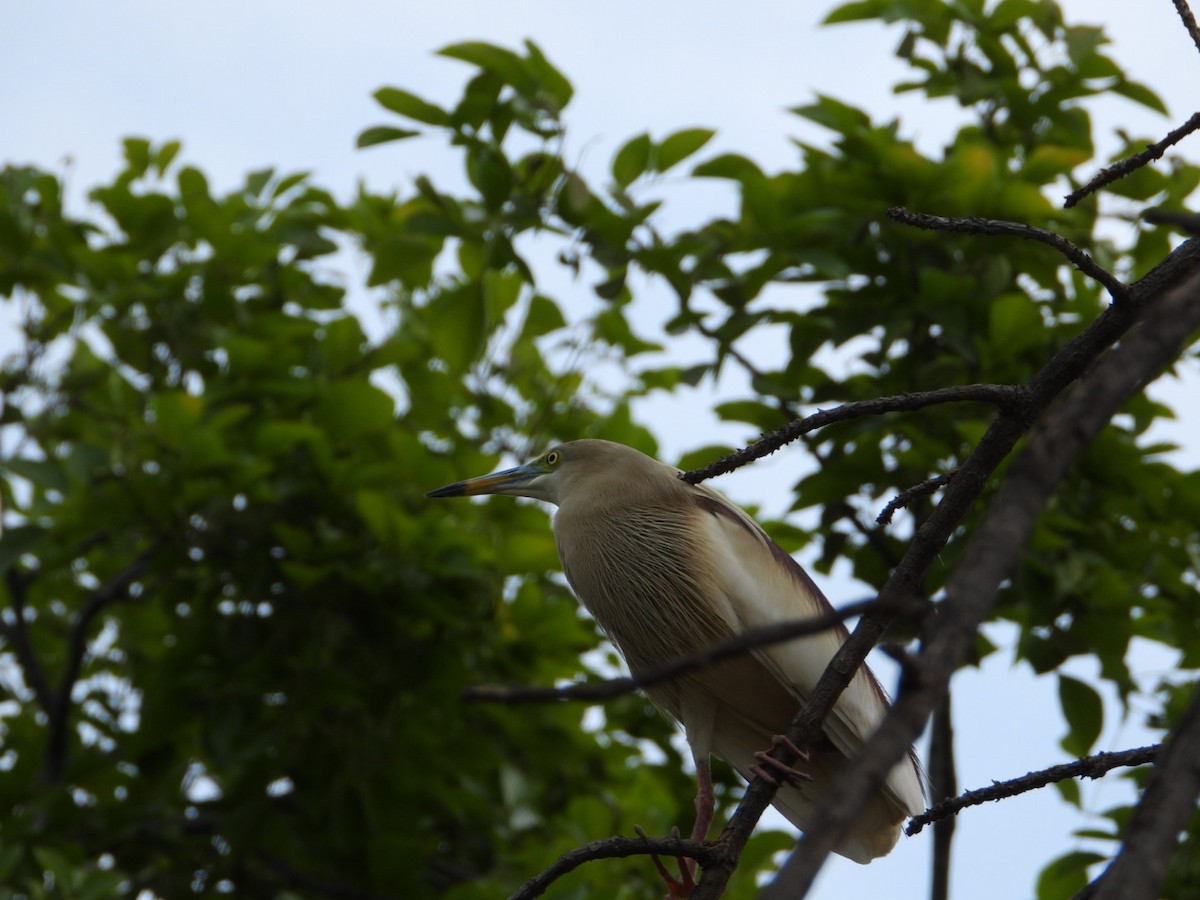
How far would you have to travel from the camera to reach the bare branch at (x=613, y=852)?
204 centimetres

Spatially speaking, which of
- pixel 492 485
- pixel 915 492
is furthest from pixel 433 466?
pixel 915 492

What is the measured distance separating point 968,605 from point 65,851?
4080 mm

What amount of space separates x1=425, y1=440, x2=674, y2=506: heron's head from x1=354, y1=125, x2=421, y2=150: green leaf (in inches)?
41.4

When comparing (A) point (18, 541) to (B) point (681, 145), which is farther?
(A) point (18, 541)

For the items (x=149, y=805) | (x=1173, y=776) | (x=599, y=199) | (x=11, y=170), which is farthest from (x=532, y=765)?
(x=1173, y=776)

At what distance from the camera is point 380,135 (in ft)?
13.1

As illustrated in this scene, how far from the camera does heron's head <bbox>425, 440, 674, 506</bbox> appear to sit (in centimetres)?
378

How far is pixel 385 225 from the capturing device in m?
5.68

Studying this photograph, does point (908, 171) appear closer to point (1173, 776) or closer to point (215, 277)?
point (215, 277)

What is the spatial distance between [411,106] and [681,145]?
813 mm

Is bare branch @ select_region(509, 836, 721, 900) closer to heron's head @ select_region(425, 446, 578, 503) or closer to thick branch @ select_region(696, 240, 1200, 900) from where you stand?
thick branch @ select_region(696, 240, 1200, 900)

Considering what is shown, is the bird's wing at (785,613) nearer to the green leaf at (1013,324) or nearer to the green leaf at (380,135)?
the green leaf at (1013,324)

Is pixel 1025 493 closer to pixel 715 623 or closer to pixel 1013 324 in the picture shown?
pixel 715 623

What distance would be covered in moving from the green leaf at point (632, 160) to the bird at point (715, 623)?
0.92 metres
